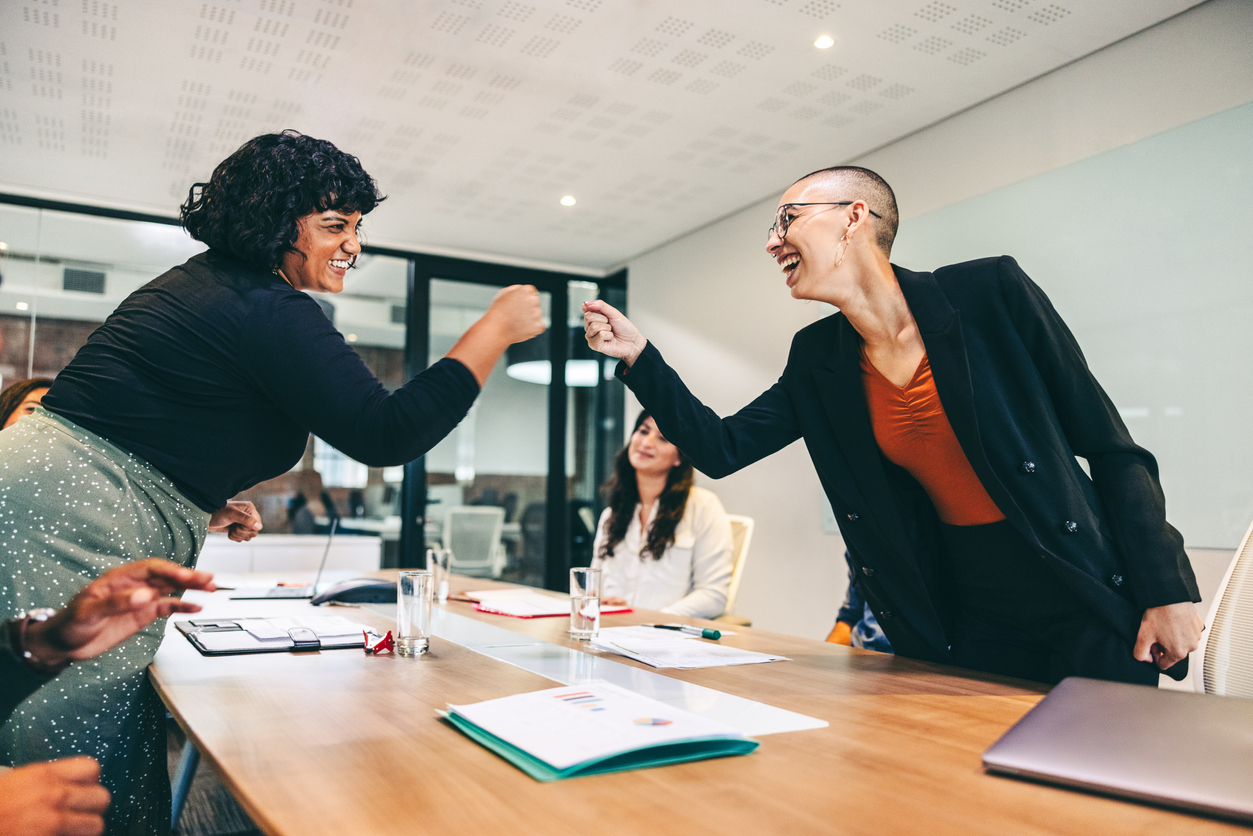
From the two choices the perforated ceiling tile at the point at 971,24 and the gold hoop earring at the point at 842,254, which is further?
the perforated ceiling tile at the point at 971,24

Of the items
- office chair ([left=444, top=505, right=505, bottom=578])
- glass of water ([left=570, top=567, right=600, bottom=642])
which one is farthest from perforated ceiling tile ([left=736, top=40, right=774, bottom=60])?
office chair ([left=444, top=505, right=505, bottom=578])

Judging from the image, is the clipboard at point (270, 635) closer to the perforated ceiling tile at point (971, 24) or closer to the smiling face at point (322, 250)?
the smiling face at point (322, 250)

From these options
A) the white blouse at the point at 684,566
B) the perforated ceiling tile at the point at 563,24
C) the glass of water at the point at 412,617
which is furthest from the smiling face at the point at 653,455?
the glass of water at the point at 412,617

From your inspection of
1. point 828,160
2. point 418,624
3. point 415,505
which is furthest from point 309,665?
point 415,505

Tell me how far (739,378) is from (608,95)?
80.6 inches

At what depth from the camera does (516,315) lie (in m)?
1.30

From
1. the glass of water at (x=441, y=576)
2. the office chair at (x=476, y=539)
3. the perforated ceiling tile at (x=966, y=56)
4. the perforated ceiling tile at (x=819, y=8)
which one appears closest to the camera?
the glass of water at (x=441, y=576)

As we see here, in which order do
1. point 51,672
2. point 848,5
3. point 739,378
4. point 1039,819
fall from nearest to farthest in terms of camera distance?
point 1039,819, point 51,672, point 848,5, point 739,378

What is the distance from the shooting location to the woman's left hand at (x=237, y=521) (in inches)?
64.8

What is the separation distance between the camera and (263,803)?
664mm

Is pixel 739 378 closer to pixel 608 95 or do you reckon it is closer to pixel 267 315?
pixel 608 95

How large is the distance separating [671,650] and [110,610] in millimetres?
950

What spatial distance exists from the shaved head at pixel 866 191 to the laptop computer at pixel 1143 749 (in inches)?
44.1

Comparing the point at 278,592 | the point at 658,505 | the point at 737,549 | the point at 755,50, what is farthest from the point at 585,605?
the point at 755,50
